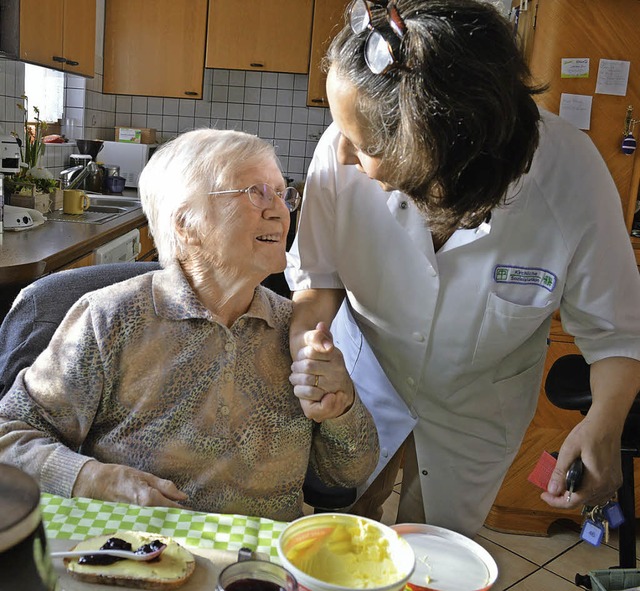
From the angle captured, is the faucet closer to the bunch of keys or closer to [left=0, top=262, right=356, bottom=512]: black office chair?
[left=0, top=262, right=356, bottom=512]: black office chair

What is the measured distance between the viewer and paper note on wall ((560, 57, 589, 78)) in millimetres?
2623

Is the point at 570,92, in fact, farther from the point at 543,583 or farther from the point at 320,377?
the point at 320,377

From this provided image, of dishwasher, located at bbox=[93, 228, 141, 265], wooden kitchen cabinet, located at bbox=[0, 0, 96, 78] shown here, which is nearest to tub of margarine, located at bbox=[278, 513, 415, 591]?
dishwasher, located at bbox=[93, 228, 141, 265]

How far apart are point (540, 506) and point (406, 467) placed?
145 cm

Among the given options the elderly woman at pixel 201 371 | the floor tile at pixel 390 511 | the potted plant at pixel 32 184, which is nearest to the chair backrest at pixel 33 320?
the elderly woman at pixel 201 371

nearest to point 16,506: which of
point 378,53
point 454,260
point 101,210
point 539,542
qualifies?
point 378,53

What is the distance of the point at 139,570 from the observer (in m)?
0.80

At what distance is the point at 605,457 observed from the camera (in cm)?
123

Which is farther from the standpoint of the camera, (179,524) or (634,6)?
(634,6)

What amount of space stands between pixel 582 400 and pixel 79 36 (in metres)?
3.52

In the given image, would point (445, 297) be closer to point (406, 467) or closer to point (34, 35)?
point (406, 467)

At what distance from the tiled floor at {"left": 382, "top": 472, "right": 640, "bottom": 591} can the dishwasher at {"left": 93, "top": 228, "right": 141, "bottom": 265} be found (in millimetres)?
1604

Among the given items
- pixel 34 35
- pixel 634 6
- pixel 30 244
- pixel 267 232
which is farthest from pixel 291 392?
pixel 34 35

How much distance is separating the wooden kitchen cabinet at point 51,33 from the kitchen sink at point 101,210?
0.73 meters
